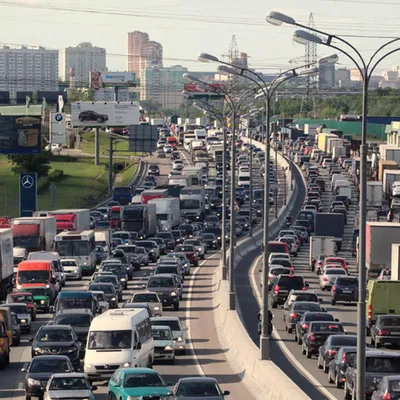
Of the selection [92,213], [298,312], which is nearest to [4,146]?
[92,213]

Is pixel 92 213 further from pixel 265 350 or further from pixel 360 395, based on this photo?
pixel 360 395

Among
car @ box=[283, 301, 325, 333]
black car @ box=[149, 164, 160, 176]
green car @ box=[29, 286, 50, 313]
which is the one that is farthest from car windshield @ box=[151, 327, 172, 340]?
black car @ box=[149, 164, 160, 176]

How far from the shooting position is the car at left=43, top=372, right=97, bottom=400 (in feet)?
93.1

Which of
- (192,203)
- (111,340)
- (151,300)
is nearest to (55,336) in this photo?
(111,340)

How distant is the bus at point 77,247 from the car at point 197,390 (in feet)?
135

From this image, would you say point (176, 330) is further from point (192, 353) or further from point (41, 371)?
point (41, 371)

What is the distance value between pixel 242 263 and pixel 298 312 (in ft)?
107

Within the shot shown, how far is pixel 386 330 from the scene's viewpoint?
141 feet

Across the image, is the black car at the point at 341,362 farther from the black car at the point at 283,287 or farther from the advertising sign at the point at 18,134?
the advertising sign at the point at 18,134

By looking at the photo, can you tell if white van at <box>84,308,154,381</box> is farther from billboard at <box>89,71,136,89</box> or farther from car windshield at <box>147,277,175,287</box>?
billboard at <box>89,71,136,89</box>

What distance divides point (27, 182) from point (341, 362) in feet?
198

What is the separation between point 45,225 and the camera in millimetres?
69750

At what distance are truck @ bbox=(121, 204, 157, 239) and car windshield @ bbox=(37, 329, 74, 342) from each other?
50357 mm

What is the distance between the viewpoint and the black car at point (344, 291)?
188ft
